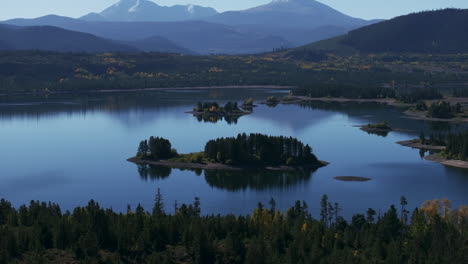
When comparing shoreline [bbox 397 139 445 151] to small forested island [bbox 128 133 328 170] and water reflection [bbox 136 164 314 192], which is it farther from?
water reflection [bbox 136 164 314 192]

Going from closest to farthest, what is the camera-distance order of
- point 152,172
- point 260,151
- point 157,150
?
point 152,172 < point 260,151 < point 157,150

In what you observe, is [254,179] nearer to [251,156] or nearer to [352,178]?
[251,156]

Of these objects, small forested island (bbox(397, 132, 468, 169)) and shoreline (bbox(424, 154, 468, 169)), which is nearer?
shoreline (bbox(424, 154, 468, 169))

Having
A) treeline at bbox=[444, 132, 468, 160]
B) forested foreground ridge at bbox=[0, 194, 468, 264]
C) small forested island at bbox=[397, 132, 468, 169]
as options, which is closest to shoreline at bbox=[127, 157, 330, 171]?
small forested island at bbox=[397, 132, 468, 169]

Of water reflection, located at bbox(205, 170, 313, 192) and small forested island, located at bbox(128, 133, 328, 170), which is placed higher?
small forested island, located at bbox(128, 133, 328, 170)

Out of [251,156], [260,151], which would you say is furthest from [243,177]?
[260,151]

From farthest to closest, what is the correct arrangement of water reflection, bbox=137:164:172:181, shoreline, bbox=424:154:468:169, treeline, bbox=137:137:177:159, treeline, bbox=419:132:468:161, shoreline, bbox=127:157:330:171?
1. treeline, bbox=137:137:177:159
2. treeline, bbox=419:132:468:161
3. shoreline, bbox=424:154:468:169
4. shoreline, bbox=127:157:330:171
5. water reflection, bbox=137:164:172:181

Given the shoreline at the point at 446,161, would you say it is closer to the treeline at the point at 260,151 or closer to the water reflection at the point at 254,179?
the treeline at the point at 260,151

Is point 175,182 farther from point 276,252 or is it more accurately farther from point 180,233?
point 276,252
